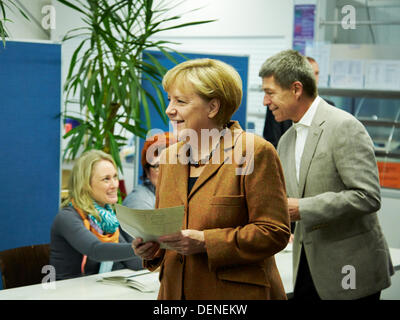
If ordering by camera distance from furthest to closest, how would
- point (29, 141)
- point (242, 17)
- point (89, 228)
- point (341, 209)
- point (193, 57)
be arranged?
point (242, 17) → point (193, 57) → point (29, 141) → point (89, 228) → point (341, 209)

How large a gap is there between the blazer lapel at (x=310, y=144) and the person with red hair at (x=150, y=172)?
129cm

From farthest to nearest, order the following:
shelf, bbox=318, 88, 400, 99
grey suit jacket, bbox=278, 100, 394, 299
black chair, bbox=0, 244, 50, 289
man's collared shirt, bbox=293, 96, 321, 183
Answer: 1. shelf, bbox=318, 88, 400, 99
2. black chair, bbox=0, 244, 50, 289
3. man's collared shirt, bbox=293, 96, 321, 183
4. grey suit jacket, bbox=278, 100, 394, 299

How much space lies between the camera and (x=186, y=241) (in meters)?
1.46

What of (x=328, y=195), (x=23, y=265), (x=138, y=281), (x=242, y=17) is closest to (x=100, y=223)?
(x=23, y=265)

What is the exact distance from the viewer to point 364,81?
5.25 m

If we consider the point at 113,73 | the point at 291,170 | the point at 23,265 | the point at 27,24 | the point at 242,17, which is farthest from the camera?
the point at 27,24

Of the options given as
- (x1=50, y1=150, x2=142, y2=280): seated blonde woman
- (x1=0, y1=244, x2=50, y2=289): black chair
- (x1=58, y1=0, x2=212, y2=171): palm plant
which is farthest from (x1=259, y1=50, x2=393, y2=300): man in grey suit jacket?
(x1=58, y1=0, x2=212, y2=171): palm plant

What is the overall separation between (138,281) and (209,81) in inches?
49.9

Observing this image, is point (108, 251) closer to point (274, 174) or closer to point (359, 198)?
point (359, 198)

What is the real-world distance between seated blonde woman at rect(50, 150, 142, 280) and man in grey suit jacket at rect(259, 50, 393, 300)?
0.89 meters

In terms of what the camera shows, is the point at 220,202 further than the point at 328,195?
No

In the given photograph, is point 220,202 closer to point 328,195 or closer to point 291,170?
point 328,195

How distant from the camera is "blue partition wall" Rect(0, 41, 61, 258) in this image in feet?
12.0

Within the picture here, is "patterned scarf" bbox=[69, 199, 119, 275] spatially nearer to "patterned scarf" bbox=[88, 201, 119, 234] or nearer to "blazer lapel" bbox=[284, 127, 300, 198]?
"patterned scarf" bbox=[88, 201, 119, 234]
